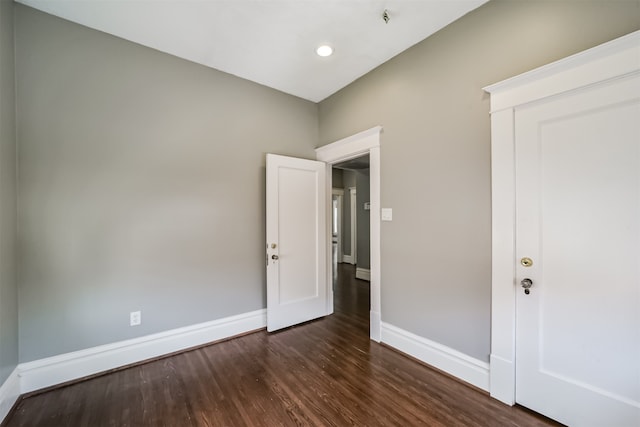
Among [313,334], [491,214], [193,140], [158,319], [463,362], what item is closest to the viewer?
[491,214]

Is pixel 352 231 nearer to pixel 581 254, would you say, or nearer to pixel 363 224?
pixel 363 224

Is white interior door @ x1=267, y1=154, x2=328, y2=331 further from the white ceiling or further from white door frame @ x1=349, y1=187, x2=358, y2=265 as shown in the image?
white door frame @ x1=349, y1=187, x2=358, y2=265

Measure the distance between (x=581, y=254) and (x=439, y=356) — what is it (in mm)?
1304

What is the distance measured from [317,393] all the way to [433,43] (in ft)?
10.1

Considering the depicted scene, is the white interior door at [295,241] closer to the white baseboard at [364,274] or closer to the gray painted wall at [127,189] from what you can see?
the gray painted wall at [127,189]

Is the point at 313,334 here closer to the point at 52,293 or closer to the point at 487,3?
the point at 52,293

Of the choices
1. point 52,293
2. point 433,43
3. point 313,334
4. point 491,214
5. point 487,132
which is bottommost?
point 313,334

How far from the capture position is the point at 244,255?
2992 mm

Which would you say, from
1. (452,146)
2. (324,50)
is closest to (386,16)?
(324,50)

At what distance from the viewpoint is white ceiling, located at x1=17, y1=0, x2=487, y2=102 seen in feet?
6.46

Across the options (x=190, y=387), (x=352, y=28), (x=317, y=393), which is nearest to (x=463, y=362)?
(x=317, y=393)

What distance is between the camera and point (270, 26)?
86.0 inches

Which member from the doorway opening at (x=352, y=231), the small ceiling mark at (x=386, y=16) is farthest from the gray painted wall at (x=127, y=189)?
the small ceiling mark at (x=386, y=16)

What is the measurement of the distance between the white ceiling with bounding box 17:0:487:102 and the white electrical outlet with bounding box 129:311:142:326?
2.50 m
